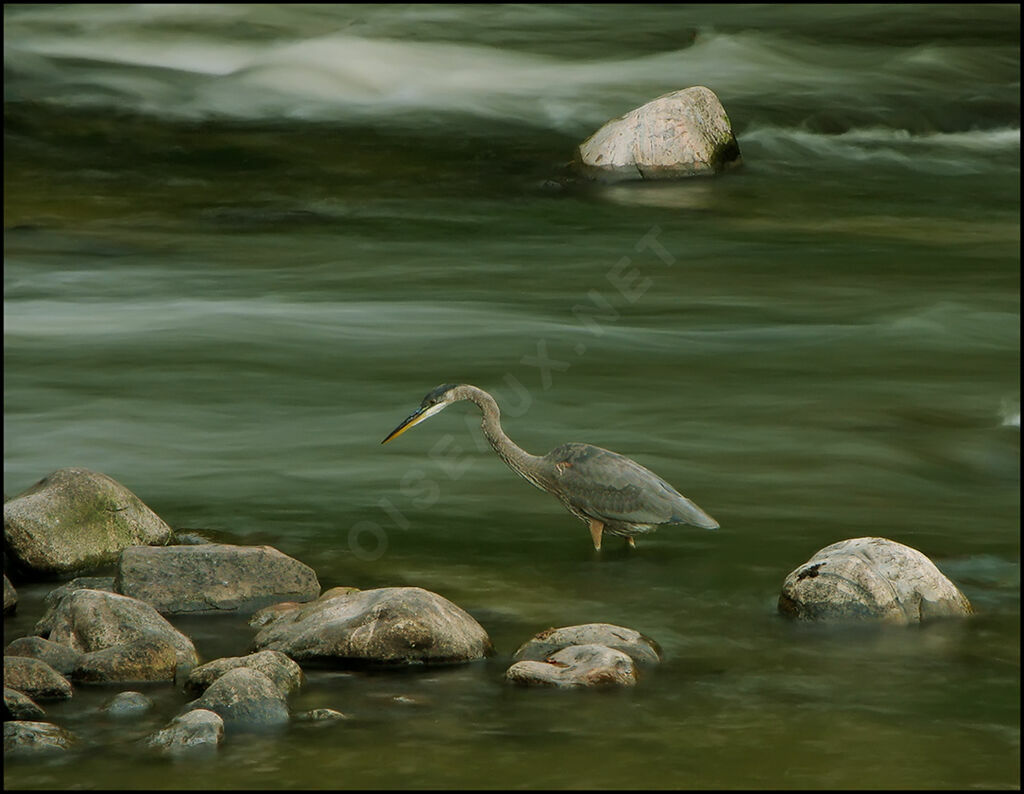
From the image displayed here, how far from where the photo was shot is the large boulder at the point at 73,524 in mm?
8055

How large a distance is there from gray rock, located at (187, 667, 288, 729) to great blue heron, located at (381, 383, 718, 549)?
8.22 ft

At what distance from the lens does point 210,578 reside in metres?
7.62

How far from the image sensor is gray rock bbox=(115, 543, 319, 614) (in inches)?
296

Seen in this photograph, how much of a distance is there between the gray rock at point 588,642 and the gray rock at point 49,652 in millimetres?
1773

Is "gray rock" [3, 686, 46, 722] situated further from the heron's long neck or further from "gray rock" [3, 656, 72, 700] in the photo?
the heron's long neck

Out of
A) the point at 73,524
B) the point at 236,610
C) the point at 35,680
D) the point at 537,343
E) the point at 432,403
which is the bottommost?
the point at 236,610

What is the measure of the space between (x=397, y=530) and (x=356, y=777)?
133 inches

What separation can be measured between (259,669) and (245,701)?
0.30m

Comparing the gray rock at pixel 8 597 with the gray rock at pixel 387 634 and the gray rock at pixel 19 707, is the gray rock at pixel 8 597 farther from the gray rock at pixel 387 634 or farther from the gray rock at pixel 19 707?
the gray rock at pixel 19 707

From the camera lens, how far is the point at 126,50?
76.2ft

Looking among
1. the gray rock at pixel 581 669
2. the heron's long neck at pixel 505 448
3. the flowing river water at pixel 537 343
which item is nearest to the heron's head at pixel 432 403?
the heron's long neck at pixel 505 448

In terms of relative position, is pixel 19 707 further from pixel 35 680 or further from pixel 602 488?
pixel 602 488

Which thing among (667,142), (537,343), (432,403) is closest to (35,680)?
(432,403)

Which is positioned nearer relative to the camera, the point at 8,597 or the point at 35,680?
the point at 35,680
